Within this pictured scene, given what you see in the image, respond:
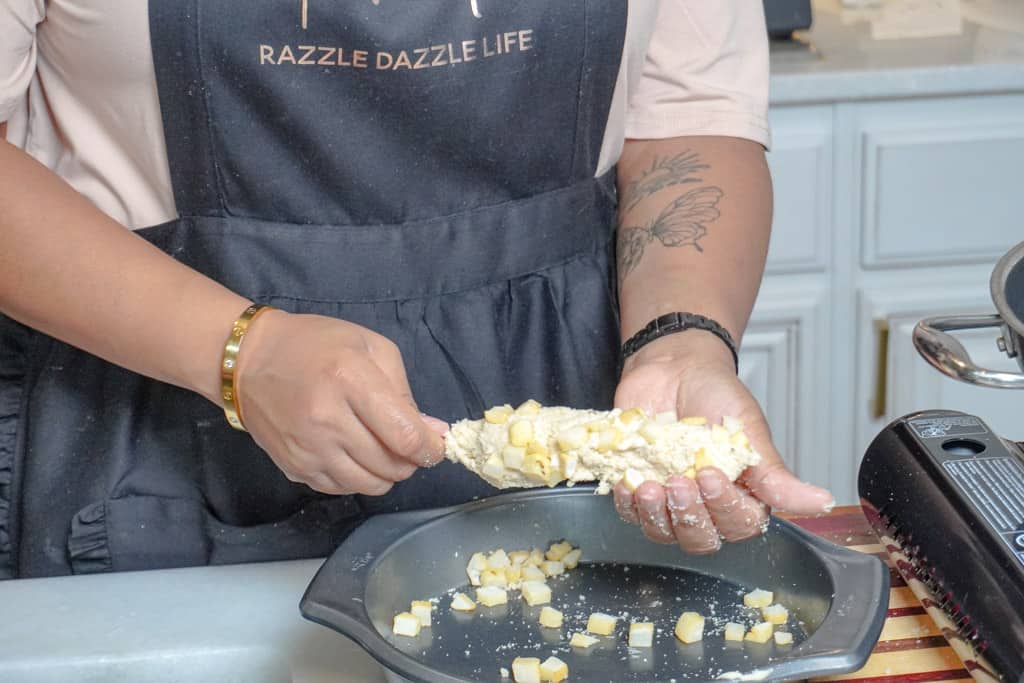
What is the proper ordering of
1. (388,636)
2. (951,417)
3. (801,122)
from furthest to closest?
1. (801,122)
2. (951,417)
3. (388,636)

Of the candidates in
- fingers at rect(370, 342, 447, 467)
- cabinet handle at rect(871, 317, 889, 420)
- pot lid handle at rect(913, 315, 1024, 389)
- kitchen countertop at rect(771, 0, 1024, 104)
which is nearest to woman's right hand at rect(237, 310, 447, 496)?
fingers at rect(370, 342, 447, 467)

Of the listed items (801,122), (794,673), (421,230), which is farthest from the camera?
(801,122)

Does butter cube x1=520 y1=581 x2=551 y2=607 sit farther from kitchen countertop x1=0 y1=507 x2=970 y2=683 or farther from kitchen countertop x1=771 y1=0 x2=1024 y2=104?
kitchen countertop x1=771 y1=0 x2=1024 y2=104

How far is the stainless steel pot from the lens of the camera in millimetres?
782

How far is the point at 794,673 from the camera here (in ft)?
2.25

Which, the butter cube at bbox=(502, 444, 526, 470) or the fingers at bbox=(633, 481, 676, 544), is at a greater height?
the butter cube at bbox=(502, 444, 526, 470)

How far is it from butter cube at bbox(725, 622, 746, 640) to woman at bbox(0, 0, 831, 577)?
54 mm

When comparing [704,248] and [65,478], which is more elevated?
[704,248]

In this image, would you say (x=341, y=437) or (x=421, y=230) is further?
(x=421, y=230)

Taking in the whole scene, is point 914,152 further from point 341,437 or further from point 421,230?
point 341,437

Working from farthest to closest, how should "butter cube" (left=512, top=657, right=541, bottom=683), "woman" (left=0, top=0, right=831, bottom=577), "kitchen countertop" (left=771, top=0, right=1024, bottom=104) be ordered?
"kitchen countertop" (left=771, top=0, right=1024, bottom=104) → "woman" (left=0, top=0, right=831, bottom=577) → "butter cube" (left=512, top=657, right=541, bottom=683)

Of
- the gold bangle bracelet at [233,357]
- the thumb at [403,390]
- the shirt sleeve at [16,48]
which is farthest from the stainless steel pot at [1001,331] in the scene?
the shirt sleeve at [16,48]

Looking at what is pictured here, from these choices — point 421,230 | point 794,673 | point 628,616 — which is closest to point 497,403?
point 421,230

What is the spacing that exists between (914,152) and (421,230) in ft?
3.18
